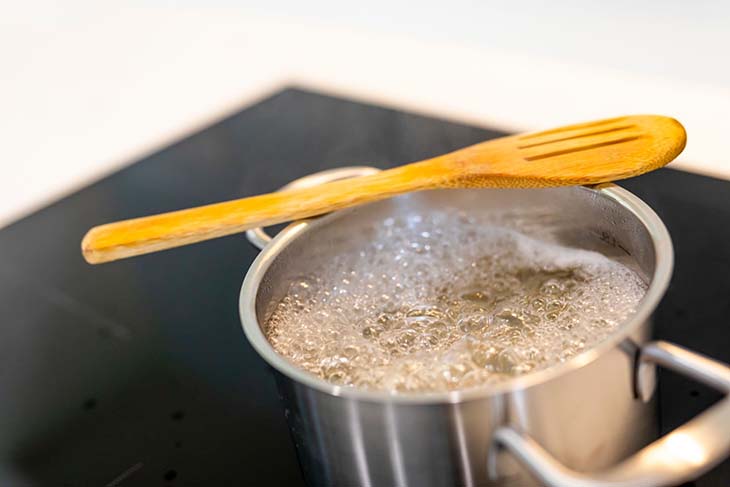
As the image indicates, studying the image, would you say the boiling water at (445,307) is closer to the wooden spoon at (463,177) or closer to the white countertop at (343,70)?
the wooden spoon at (463,177)

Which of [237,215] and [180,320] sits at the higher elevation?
[237,215]

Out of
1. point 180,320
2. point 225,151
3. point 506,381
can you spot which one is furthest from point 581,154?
point 225,151

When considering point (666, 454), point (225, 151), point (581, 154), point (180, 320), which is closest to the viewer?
point (666, 454)

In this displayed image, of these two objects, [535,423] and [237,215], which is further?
[237,215]

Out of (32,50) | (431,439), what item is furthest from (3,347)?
(32,50)

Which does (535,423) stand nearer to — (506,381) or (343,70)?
(506,381)

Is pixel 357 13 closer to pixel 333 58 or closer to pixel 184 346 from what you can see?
pixel 333 58

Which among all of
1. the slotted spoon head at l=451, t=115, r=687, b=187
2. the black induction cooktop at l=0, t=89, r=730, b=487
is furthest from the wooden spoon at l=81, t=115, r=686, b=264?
the black induction cooktop at l=0, t=89, r=730, b=487

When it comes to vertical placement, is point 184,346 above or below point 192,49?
below
